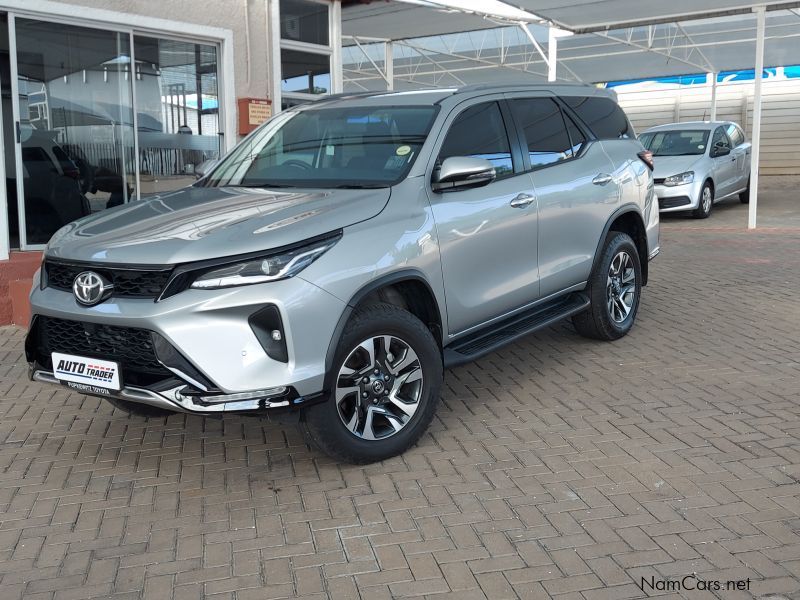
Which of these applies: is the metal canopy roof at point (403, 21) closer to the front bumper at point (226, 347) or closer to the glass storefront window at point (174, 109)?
the glass storefront window at point (174, 109)

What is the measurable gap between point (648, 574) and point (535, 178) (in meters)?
2.90

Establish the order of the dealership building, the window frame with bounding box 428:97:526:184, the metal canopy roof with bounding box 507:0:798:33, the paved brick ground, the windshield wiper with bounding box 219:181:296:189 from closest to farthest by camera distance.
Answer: the paved brick ground, the windshield wiper with bounding box 219:181:296:189, the window frame with bounding box 428:97:526:184, the dealership building, the metal canopy roof with bounding box 507:0:798:33

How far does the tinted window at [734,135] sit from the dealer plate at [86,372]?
1534 cm

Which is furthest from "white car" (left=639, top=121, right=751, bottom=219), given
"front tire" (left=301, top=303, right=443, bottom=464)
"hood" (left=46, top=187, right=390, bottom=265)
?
"hood" (left=46, top=187, right=390, bottom=265)

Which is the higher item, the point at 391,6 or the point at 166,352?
the point at 391,6

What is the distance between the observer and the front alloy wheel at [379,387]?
4.09 metres

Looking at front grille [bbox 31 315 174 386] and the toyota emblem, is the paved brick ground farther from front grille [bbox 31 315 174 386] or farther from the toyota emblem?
the toyota emblem

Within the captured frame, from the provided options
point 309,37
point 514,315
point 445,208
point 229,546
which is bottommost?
point 229,546

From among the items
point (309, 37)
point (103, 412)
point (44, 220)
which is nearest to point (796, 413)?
point (103, 412)

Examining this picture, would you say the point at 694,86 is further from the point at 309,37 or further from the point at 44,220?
the point at 44,220

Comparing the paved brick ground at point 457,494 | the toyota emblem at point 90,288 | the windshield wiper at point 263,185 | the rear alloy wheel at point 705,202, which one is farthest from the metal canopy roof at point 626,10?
the toyota emblem at point 90,288

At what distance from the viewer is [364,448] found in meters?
4.20

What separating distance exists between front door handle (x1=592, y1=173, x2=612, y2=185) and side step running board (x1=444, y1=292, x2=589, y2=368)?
2.69 feet

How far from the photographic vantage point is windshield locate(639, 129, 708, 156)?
15836 millimetres
